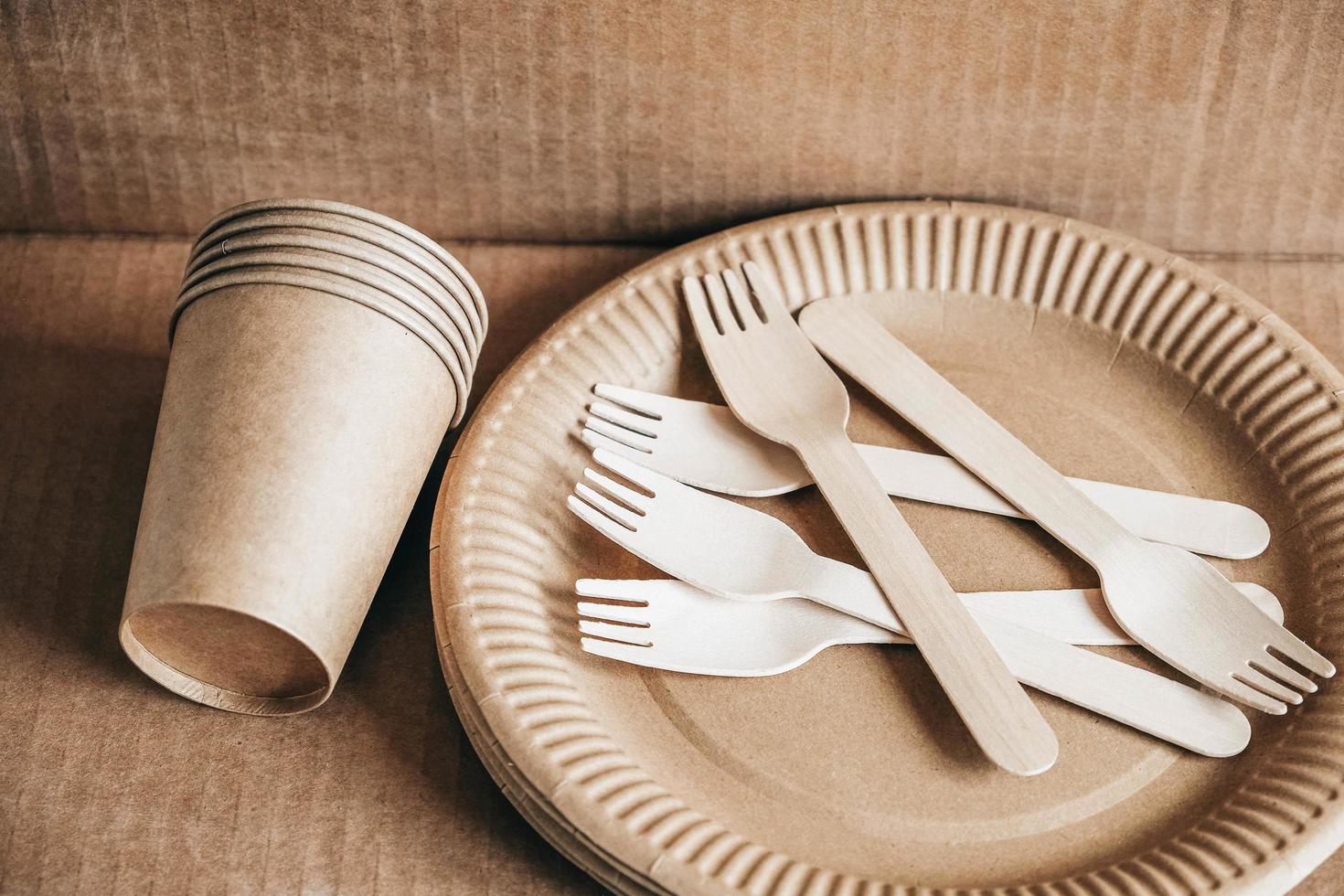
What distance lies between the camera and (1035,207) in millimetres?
641

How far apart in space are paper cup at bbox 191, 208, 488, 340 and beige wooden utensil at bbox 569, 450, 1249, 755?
0.11 m

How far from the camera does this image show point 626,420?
21.1 inches

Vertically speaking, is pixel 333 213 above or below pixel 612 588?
above

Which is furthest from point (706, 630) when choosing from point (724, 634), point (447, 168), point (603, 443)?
point (447, 168)

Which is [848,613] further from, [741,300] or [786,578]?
[741,300]

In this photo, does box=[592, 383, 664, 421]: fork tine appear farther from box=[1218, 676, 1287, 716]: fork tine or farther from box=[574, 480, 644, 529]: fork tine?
box=[1218, 676, 1287, 716]: fork tine

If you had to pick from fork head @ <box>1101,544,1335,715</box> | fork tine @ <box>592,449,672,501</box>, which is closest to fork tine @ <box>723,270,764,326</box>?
fork tine @ <box>592,449,672,501</box>

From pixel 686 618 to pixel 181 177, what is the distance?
407 millimetres

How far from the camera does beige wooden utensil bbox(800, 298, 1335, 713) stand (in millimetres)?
454

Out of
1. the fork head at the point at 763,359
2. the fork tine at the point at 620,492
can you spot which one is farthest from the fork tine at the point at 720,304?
the fork tine at the point at 620,492

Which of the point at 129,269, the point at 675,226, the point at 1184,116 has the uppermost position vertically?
the point at 1184,116

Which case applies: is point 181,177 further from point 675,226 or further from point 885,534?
point 885,534

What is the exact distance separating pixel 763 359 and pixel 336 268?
0.21 metres

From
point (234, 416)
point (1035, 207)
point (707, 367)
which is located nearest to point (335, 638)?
point (234, 416)
